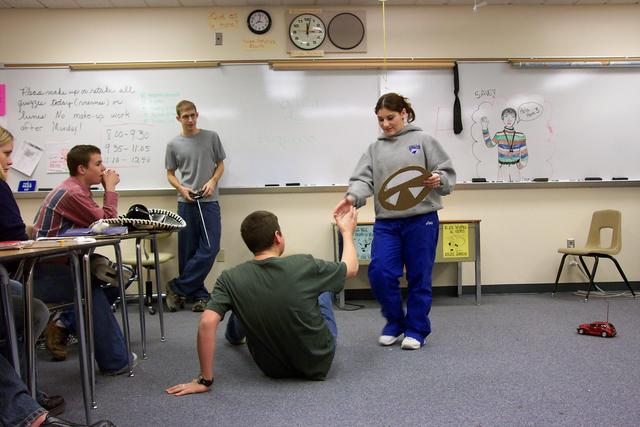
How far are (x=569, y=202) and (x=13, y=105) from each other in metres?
5.07

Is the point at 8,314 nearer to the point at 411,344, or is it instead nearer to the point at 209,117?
the point at 411,344

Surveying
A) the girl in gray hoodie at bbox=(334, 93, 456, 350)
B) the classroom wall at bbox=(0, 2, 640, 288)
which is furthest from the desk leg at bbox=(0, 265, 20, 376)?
the classroom wall at bbox=(0, 2, 640, 288)

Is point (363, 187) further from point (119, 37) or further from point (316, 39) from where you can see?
point (119, 37)

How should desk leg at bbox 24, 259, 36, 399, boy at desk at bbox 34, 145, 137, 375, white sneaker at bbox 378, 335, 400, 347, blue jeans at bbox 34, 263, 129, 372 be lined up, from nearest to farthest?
1. desk leg at bbox 24, 259, 36, 399
2. blue jeans at bbox 34, 263, 129, 372
3. boy at desk at bbox 34, 145, 137, 375
4. white sneaker at bbox 378, 335, 400, 347

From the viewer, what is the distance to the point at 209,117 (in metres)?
4.46

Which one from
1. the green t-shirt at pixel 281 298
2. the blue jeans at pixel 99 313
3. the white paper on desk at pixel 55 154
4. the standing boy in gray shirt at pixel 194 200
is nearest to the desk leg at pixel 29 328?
the blue jeans at pixel 99 313

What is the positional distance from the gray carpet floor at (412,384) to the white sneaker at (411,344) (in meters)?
0.05

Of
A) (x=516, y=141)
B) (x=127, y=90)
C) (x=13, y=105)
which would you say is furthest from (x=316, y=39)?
(x=13, y=105)

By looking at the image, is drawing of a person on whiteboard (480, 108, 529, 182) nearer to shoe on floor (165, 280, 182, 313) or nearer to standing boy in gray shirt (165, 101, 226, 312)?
standing boy in gray shirt (165, 101, 226, 312)

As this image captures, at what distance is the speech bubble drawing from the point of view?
4.57 m

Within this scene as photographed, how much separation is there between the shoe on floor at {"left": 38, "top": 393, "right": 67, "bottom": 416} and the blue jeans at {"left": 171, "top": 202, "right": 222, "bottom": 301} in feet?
6.80

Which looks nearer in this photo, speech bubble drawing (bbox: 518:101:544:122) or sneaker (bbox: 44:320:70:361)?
sneaker (bbox: 44:320:70:361)

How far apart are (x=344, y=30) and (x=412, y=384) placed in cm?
332

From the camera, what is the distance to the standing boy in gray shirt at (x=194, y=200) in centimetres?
407
